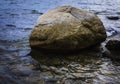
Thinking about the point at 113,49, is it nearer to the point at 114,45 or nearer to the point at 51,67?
the point at 114,45

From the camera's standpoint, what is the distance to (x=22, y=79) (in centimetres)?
674

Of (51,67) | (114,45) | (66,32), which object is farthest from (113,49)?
(51,67)

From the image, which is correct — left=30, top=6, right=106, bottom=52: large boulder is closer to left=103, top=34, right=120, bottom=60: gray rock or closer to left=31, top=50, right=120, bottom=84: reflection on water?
left=31, top=50, right=120, bottom=84: reflection on water

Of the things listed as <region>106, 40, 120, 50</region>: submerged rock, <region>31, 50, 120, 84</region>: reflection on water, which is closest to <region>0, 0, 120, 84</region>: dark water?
<region>31, 50, 120, 84</region>: reflection on water

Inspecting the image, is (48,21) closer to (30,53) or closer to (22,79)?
(30,53)

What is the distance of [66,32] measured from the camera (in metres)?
8.42

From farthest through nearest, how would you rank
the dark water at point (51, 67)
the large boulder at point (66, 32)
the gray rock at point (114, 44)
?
the gray rock at point (114, 44)
the large boulder at point (66, 32)
the dark water at point (51, 67)

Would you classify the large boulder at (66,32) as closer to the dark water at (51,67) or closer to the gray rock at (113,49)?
the dark water at (51,67)

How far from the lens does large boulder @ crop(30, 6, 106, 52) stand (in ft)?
27.5

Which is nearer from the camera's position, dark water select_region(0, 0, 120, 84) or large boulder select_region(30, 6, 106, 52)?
dark water select_region(0, 0, 120, 84)

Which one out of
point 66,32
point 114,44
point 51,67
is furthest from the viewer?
point 114,44

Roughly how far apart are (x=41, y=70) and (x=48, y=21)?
6.89ft

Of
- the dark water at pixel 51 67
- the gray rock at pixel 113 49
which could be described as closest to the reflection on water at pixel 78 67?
the dark water at pixel 51 67

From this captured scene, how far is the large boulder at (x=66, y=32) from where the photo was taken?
27.5 ft
